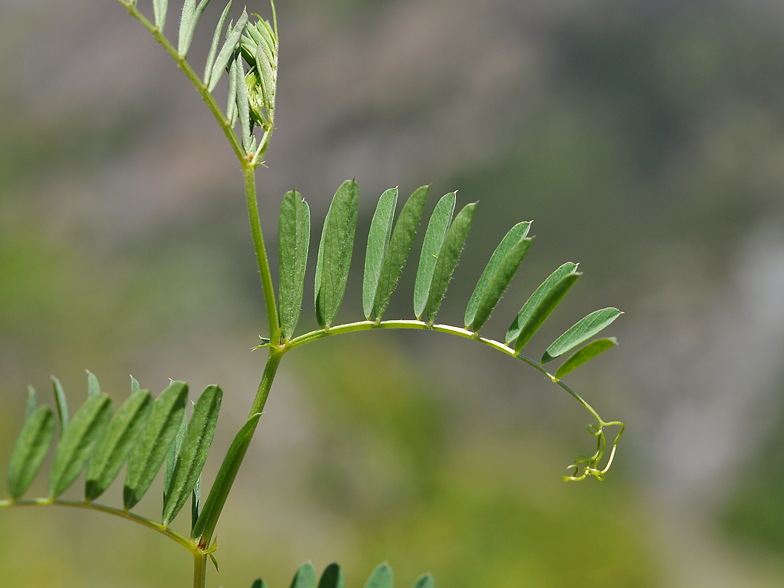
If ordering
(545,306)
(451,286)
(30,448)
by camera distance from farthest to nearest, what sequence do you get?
(451,286) < (545,306) < (30,448)

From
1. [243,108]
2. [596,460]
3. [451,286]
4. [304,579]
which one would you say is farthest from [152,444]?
[451,286]

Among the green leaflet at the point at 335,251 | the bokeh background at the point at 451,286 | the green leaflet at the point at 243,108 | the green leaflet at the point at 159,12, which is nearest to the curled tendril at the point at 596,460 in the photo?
the green leaflet at the point at 335,251

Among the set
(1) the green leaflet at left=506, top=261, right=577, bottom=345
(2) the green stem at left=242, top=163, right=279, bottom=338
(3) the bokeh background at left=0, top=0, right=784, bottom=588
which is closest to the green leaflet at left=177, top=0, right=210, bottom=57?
(2) the green stem at left=242, top=163, right=279, bottom=338

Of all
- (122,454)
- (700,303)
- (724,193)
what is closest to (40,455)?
(122,454)

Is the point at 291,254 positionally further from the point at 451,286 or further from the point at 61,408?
the point at 451,286

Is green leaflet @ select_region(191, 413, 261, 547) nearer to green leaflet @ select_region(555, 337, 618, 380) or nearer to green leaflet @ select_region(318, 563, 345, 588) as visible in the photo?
green leaflet @ select_region(318, 563, 345, 588)

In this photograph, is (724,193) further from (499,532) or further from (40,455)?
(40,455)
